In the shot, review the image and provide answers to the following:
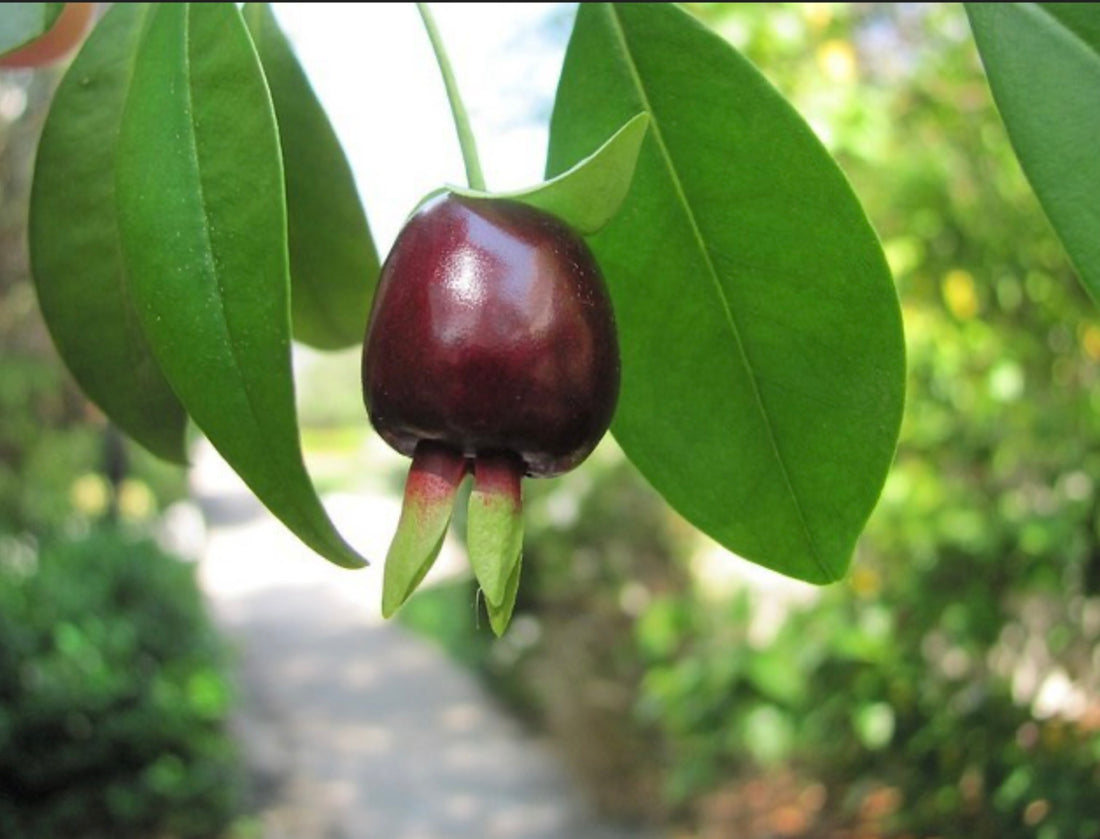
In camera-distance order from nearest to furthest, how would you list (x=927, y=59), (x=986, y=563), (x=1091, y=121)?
(x=1091, y=121) → (x=986, y=563) → (x=927, y=59)

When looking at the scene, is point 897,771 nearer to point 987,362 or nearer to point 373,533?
point 987,362

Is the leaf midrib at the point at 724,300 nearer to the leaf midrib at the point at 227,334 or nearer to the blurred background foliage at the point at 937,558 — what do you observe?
the leaf midrib at the point at 227,334

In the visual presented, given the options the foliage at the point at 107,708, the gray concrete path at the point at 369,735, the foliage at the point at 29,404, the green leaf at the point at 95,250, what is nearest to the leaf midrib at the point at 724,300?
the green leaf at the point at 95,250

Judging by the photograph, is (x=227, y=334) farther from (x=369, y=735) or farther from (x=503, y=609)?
(x=369, y=735)

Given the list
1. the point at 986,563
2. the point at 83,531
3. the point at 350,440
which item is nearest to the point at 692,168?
the point at 986,563

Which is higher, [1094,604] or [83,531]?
[83,531]
